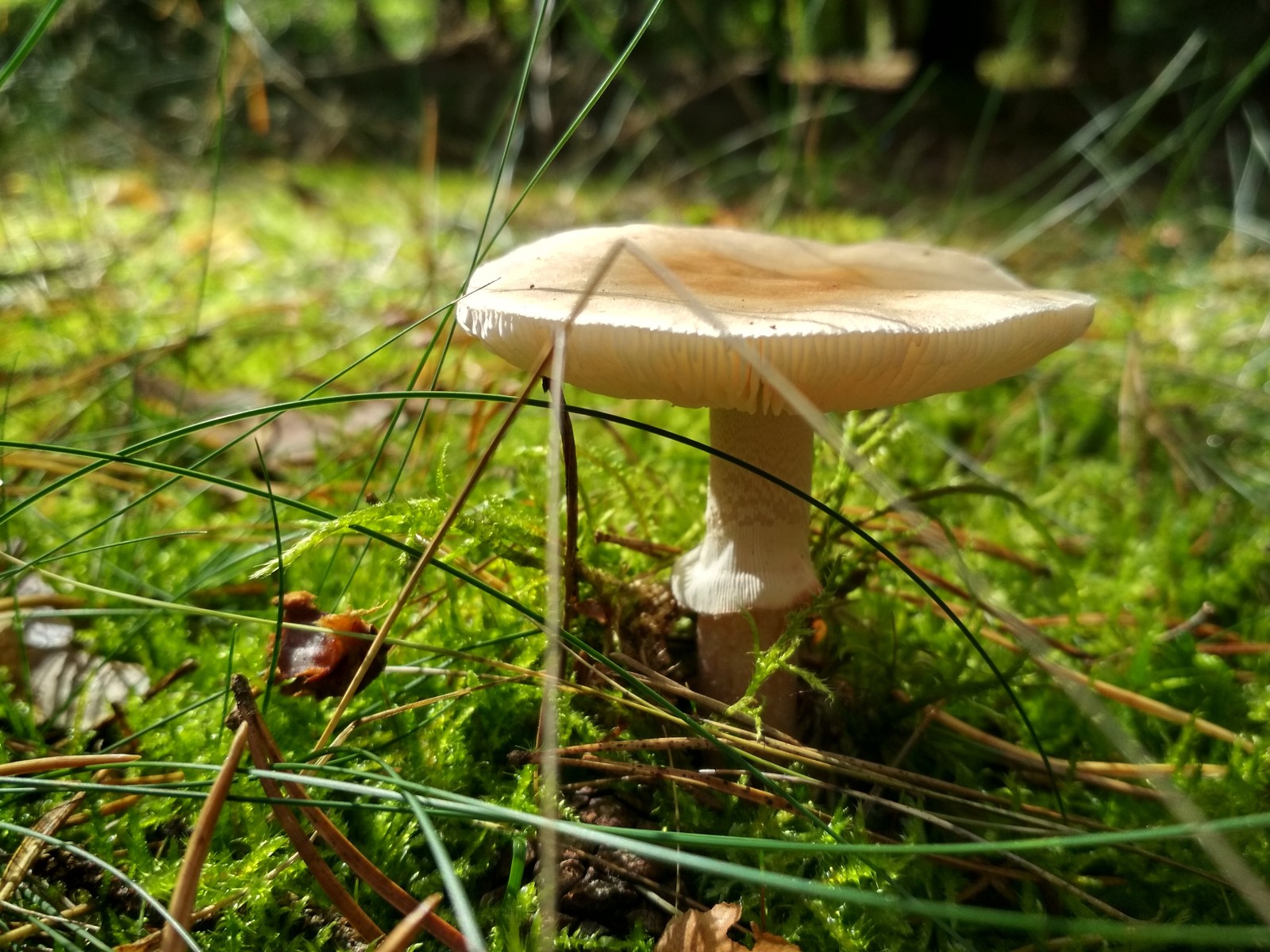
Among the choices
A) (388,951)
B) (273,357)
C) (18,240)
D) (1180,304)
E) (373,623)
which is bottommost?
(388,951)

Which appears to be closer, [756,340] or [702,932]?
[756,340]

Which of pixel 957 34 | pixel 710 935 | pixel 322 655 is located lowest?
pixel 710 935

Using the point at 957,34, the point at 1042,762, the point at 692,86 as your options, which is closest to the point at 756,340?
the point at 1042,762

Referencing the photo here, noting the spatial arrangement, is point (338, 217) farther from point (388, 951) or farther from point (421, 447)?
point (388, 951)

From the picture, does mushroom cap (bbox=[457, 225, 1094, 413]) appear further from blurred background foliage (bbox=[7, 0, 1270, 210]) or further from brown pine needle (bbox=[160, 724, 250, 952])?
blurred background foliage (bbox=[7, 0, 1270, 210])

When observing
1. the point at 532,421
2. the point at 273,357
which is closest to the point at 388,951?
the point at 532,421

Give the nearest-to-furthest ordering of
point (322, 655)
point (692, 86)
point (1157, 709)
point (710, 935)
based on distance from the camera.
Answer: point (710, 935) → point (322, 655) → point (1157, 709) → point (692, 86)

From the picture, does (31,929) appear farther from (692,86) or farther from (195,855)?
(692,86)
